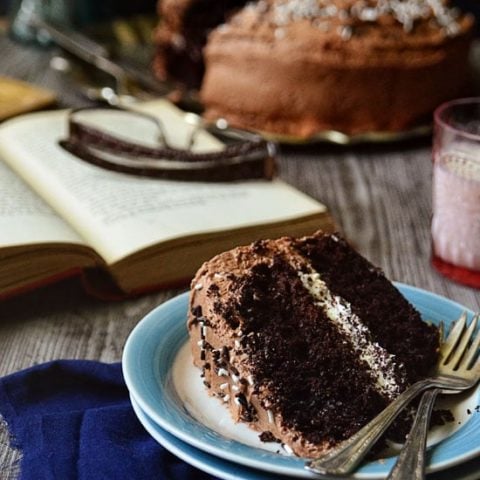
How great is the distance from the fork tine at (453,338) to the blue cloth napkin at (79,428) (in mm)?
265

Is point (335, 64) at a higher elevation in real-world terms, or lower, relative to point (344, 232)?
higher

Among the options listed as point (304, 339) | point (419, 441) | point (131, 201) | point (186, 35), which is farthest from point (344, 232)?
point (186, 35)

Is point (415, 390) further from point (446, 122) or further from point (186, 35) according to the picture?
→ point (186, 35)

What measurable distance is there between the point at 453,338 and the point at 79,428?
1.22ft

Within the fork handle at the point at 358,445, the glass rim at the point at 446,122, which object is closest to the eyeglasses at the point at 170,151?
the glass rim at the point at 446,122

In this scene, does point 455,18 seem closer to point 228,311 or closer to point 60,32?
point 60,32

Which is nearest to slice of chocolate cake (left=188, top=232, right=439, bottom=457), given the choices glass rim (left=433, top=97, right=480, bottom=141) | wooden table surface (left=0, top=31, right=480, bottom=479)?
wooden table surface (left=0, top=31, right=480, bottom=479)

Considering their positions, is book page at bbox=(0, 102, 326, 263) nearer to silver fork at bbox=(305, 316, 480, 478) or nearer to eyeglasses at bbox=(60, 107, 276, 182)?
eyeglasses at bbox=(60, 107, 276, 182)

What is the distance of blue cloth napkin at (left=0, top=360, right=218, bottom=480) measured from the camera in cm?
82

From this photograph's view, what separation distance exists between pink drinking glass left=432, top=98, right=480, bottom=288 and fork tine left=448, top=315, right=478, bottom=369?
285 millimetres

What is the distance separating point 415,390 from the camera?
837 mm

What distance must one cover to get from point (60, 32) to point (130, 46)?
10.0 inches

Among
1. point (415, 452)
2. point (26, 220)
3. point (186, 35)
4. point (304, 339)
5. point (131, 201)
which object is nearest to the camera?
point (415, 452)

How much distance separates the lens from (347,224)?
4.72 ft
